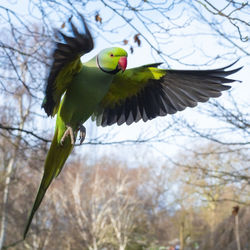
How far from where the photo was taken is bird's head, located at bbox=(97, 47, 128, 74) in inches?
73.0

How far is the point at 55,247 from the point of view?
1548 cm

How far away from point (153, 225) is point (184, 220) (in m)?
1.93

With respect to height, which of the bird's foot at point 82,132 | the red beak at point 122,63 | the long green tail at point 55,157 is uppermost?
the red beak at point 122,63

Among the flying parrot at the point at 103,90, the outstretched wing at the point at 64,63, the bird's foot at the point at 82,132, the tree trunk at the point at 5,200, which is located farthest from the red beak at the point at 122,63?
the tree trunk at the point at 5,200

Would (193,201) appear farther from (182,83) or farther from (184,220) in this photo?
(182,83)

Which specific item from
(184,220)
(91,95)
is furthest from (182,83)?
(184,220)

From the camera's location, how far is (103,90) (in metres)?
1.98

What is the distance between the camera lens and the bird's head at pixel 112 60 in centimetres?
185

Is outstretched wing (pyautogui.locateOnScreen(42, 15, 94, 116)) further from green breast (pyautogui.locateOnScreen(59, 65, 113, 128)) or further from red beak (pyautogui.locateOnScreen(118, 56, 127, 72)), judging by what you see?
red beak (pyautogui.locateOnScreen(118, 56, 127, 72))

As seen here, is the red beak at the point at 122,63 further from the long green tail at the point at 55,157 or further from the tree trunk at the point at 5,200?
the tree trunk at the point at 5,200

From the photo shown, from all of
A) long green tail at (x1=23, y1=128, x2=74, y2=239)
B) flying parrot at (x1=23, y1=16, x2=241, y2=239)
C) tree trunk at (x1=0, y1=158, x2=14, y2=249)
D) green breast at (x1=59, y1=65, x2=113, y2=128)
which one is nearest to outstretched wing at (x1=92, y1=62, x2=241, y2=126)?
flying parrot at (x1=23, y1=16, x2=241, y2=239)

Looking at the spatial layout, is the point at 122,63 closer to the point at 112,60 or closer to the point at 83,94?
the point at 112,60

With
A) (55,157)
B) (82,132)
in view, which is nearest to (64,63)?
(82,132)

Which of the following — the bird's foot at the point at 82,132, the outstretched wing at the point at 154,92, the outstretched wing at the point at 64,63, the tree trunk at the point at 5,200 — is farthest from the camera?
the tree trunk at the point at 5,200
